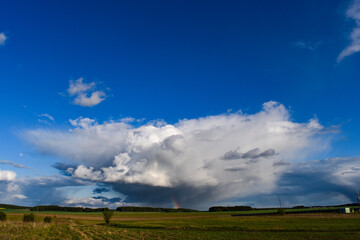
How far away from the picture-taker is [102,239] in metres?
39.4

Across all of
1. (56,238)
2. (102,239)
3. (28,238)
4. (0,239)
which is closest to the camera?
(0,239)

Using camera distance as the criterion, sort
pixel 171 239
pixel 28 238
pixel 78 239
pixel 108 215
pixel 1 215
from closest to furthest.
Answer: pixel 28 238 → pixel 78 239 → pixel 171 239 → pixel 1 215 → pixel 108 215

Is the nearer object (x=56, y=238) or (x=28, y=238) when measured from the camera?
(x=28, y=238)

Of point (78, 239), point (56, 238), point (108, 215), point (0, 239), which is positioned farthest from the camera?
point (108, 215)

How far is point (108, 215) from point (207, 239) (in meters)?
77.8

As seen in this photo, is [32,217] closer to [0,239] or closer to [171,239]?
[171,239]

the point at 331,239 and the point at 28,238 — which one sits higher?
the point at 28,238

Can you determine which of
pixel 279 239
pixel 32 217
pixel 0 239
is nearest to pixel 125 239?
pixel 0 239

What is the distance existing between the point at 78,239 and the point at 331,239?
41.6 metres

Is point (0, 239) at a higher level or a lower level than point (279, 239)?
higher

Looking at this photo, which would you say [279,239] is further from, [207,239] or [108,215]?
[108,215]

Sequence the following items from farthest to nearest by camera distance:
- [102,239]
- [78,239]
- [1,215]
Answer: [1,215]
[102,239]
[78,239]

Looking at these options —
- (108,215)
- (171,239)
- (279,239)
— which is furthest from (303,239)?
(108,215)

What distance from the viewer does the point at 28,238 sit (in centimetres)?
2427
